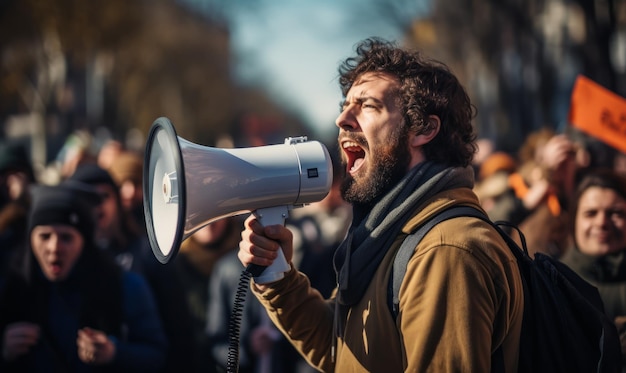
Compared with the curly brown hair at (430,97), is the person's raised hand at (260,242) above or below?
below

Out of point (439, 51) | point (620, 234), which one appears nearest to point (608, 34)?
point (620, 234)

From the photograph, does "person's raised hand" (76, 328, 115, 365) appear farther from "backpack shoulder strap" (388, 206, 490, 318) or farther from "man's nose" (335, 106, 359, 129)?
"backpack shoulder strap" (388, 206, 490, 318)

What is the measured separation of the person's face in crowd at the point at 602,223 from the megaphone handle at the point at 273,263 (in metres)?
2.13

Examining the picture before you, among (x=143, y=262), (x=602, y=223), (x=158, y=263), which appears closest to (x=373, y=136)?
(x=602, y=223)

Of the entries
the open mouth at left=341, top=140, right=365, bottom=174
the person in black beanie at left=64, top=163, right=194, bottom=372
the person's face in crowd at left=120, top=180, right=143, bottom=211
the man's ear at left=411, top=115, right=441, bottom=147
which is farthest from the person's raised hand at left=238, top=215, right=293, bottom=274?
the person's face in crowd at left=120, top=180, right=143, bottom=211

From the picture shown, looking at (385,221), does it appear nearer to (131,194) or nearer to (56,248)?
(56,248)

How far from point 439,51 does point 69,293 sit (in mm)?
30031

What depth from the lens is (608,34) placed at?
11133 mm

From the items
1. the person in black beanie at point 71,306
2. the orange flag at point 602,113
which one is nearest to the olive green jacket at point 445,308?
the person in black beanie at point 71,306

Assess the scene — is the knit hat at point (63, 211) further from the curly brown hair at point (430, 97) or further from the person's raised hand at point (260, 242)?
the curly brown hair at point (430, 97)

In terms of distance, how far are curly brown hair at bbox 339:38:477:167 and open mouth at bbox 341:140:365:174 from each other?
209 millimetres

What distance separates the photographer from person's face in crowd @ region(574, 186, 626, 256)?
439 centimetres

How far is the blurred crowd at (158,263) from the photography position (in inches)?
165

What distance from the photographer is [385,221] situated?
2734 millimetres
